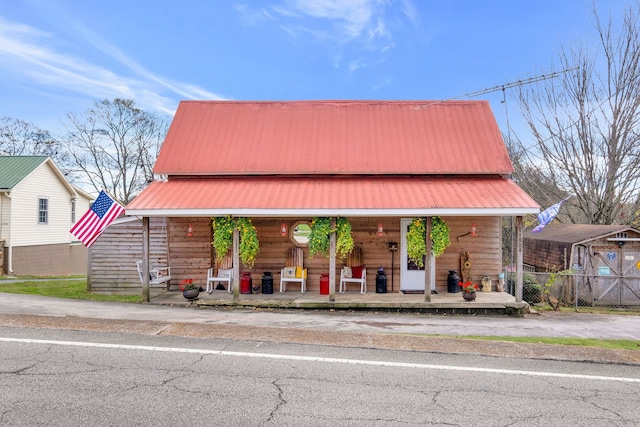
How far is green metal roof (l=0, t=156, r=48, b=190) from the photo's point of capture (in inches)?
906

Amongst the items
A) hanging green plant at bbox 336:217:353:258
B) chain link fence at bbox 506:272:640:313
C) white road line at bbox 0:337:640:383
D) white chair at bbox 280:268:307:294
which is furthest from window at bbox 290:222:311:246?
white road line at bbox 0:337:640:383

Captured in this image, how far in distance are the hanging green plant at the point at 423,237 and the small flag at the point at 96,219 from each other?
28.1ft

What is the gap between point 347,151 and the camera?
1474cm

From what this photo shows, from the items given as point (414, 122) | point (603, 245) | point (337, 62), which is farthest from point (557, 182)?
point (337, 62)

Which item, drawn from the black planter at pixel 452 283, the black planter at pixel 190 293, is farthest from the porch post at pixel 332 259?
the black planter at pixel 452 283

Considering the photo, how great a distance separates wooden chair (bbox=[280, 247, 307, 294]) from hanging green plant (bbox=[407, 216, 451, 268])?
337 cm

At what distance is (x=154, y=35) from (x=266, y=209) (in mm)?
13191

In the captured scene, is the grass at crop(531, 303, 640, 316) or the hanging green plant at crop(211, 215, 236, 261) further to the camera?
the grass at crop(531, 303, 640, 316)

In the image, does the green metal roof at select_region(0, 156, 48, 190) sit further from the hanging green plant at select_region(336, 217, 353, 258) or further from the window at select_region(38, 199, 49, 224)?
the hanging green plant at select_region(336, 217, 353, 258)

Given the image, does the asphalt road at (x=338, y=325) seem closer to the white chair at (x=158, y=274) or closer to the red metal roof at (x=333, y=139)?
the white chair at (x=158, y=274)

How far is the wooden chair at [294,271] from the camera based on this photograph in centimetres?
1341

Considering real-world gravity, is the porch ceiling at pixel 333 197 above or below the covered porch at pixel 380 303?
above

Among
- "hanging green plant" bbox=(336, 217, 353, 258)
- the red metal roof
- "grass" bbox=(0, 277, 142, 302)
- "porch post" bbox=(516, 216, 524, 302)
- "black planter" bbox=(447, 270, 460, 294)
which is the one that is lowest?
"grass" bbox=(0, 277, 142, 302)

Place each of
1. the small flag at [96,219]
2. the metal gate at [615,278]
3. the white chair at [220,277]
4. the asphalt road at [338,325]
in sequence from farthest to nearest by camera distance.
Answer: the metal gate at [615,278]
the white chair at [220,277]
the small flag at [96,219]
the asphalt road at [338,325]
